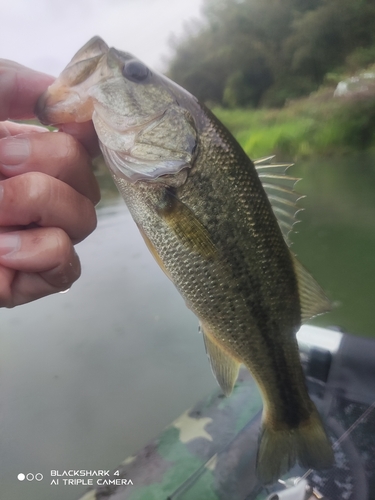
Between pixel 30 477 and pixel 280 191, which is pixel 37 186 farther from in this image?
pixel 30 477

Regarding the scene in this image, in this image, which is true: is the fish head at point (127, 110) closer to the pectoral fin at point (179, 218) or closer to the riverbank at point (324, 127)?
the pectoral fin at point (179, 218)

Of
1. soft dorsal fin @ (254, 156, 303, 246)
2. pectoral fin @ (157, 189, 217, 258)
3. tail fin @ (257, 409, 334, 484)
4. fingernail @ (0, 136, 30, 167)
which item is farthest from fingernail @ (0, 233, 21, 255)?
tail fin @ (257, 409, 334, 484)

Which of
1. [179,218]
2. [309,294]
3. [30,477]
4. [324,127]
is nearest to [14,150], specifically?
[179,218]

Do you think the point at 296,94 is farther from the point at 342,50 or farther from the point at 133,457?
the point at 133,457

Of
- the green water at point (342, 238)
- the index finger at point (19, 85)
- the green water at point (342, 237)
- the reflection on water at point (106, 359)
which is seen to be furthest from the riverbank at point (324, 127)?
the index finger at point (19, 85)

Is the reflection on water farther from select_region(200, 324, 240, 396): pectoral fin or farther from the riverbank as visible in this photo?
the riverbank

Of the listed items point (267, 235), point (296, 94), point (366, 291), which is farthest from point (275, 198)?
point (296, 94)
